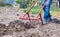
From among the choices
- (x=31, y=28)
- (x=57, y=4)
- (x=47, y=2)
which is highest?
(x=47, y=2)

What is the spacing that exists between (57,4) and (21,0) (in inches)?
114

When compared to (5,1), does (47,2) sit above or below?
above

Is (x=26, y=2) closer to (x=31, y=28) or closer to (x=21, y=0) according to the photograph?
(x=21, y=0)

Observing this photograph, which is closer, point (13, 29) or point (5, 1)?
point (13, 29)

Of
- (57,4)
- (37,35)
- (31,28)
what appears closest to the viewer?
(37,35)

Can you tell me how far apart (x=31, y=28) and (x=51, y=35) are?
1315 millimetres

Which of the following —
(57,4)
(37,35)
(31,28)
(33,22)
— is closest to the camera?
(37,35)

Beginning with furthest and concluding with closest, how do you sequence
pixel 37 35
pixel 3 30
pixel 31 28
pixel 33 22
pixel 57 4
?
pixel 57 4 < pixel 33 22 < pixel 31 28 < pixel 3 30 < pixel 37 35

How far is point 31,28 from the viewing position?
8.18 meters

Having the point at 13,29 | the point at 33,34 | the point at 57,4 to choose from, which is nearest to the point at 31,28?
the point at 13,29

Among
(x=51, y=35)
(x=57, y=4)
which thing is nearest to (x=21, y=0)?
(x=57, y=4)

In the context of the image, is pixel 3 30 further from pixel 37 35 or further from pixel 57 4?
pixel 57 4

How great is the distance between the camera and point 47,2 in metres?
9.38

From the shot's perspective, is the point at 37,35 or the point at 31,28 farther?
the point at 31,28
